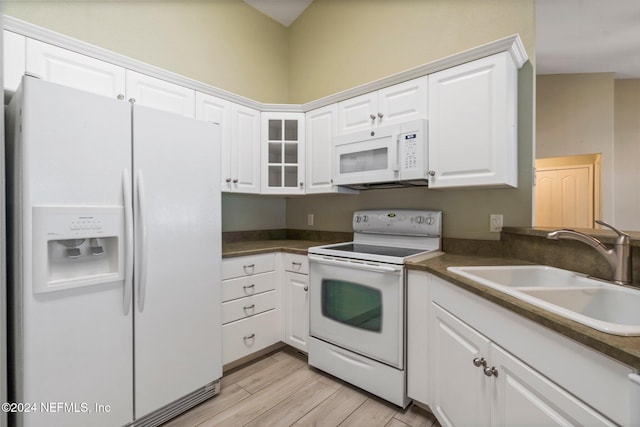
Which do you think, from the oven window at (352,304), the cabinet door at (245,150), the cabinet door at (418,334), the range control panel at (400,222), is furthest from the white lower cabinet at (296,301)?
the cabinet door at (418,334)

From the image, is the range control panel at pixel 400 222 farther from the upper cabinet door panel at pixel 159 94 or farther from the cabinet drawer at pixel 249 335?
the upper cabinet door panel at pixel 159 94

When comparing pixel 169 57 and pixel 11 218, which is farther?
pixel 169 57

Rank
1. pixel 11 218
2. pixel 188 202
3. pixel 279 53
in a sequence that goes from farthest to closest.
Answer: pixel 279 53 < pixel 188 202 < pixel 11 218

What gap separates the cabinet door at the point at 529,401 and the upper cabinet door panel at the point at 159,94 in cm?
231

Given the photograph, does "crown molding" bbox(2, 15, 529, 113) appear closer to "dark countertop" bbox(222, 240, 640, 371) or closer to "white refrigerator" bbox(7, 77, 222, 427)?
"white refrigerator" bbox(7, 77, 222, 427)

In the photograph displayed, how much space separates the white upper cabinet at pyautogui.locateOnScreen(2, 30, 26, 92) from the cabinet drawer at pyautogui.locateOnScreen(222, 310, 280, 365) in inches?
71.4

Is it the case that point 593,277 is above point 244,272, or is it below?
above

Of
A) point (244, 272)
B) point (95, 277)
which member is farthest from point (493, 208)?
point (95, 277)

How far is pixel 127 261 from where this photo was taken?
4.68 ft

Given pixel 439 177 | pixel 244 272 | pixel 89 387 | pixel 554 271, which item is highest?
pixel 439 177

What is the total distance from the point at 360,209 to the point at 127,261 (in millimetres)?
1809

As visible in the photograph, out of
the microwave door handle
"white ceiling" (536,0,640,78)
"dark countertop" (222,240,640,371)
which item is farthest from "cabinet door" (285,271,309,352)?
"white ceiling" (536,0,640,78)

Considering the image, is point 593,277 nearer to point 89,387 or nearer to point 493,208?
point 493,208

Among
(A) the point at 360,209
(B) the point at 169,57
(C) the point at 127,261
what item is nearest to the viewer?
(C) the point at 127,261
